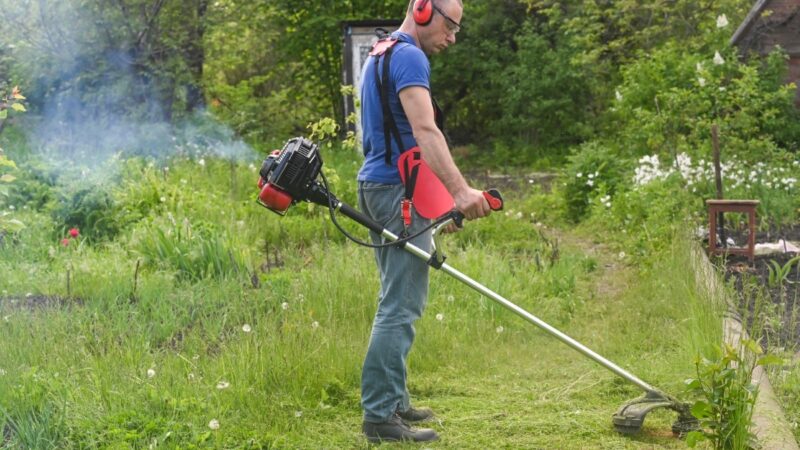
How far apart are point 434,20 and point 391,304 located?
1.12m

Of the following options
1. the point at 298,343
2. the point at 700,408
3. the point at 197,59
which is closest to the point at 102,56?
the point at 197,59

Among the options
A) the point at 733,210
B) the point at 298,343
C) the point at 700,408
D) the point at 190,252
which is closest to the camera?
the point at 700,408

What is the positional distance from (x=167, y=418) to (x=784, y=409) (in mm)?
2456

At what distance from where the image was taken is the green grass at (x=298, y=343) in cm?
463

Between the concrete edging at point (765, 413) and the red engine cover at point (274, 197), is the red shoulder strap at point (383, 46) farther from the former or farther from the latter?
the concrete edging at point (765, 413)

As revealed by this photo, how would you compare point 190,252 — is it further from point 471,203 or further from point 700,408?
point 700,408

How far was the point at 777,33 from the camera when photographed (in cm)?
1226

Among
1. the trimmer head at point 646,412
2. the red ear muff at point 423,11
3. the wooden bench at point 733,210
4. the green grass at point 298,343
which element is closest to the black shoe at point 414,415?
the green grass at point 298,343

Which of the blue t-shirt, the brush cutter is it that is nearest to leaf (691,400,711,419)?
the brush cutter

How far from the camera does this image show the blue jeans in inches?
183

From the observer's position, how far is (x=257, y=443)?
4547 millimetres

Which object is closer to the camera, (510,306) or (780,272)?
(510,306)

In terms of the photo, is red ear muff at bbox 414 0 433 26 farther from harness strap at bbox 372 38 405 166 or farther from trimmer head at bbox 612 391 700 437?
trimmer head at bbox 612 391 700 437

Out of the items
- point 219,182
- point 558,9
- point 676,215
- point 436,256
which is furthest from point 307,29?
point 436,256
